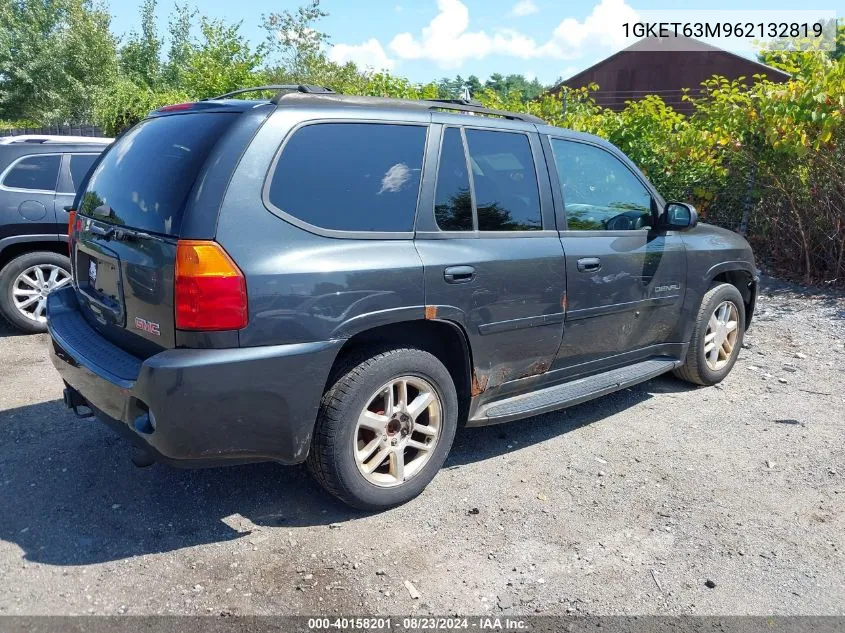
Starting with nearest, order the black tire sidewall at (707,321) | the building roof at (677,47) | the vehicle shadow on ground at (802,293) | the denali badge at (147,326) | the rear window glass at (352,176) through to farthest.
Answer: the denali badge at (147,326), the rear window glass at (352,176), the black tire sidewall at (707,321), the vehicle shadow on ground at (802,293), the building roof at (677,47)

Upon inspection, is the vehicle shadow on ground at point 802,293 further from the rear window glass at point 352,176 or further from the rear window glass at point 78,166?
the rear window glass at point 78,166

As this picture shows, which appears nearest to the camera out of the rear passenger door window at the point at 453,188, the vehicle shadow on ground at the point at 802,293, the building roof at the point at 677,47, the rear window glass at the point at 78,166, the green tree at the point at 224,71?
the rear passenger door window at the point at 453,188

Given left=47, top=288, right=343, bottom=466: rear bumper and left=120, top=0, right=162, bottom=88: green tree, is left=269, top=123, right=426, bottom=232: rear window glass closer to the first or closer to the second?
left=47, top=288, right=343, bottom=466: rear bumper

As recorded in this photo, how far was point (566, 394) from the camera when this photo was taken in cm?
413

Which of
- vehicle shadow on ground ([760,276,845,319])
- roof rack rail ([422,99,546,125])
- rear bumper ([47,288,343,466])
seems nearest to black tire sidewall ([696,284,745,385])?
roof rack rail ([422,99,546,125])

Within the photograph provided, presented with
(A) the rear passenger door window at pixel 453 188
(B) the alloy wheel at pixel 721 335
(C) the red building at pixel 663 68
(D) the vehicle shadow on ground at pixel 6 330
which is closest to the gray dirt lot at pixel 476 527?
(B) the alloy wheel at pixel 721 335

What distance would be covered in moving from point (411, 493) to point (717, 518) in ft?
4.95

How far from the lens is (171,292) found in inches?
112

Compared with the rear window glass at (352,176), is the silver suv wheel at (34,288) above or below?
below

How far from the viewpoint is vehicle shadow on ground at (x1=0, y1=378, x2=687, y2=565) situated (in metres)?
3.19

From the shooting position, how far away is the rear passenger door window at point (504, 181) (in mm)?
3754

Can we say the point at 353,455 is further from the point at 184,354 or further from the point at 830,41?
the point at 830,41

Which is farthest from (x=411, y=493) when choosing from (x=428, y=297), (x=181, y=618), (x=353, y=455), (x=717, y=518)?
(x=717, y=518)

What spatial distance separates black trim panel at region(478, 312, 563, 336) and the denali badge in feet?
5.05
